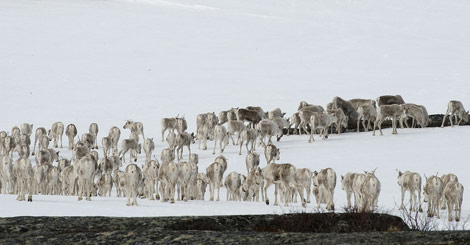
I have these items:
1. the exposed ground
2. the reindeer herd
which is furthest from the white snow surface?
the exposed ground

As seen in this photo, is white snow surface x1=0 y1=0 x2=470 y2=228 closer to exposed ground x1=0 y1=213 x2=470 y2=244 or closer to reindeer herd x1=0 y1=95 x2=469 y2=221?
reindeer herd x1=0 y1=95 x2=469 y2=221

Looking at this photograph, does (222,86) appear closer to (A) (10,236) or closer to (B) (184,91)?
(B) (184,91)

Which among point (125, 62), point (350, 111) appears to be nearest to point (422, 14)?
point (125, 62)

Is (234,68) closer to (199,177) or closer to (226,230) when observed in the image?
(199,177)

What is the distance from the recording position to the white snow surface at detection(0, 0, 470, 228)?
27.6m

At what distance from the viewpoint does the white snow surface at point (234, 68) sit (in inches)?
1088

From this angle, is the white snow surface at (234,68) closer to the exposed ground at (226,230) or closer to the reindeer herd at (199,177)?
the reindeer herd at (199,177)

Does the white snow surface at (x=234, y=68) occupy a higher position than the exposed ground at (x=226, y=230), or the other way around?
the white snow surface at (x=234, y=68)

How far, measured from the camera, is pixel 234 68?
58.9 m

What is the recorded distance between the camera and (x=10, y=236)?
1184cm

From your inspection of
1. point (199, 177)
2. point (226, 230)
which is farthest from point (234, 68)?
point (226, 230)

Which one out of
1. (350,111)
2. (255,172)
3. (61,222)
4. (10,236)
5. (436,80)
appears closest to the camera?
(10,236)

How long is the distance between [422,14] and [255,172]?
210ft

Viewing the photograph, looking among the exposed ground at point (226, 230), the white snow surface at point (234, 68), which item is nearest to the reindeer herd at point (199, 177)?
the white snow surface at point (234, 68)
